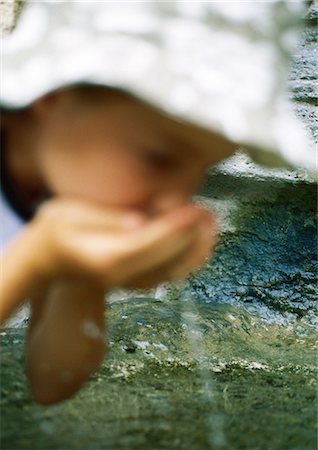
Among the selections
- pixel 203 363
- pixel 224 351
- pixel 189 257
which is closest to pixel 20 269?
pixel 189 257

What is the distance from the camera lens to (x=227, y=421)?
1.55 meters

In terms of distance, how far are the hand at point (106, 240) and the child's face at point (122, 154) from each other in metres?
0.03

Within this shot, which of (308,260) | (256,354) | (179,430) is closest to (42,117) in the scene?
(179,430)

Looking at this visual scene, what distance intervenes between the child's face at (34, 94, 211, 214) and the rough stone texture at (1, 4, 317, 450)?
0.43 metres

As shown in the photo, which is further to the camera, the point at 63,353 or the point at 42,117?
the point at 63,353

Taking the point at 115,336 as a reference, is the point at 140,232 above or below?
above

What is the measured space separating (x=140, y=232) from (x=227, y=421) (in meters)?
0.58

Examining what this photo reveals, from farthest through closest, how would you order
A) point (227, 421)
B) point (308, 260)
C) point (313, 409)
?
point (308, 260) < point (313, 409) < point (227, 421)

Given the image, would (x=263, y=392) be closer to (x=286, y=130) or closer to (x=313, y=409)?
(x=313, y=409)

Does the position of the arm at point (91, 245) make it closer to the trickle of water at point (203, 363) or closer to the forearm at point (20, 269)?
the forearm at point (20, 269)

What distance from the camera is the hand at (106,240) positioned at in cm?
108

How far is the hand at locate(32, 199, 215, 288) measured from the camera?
108 cm

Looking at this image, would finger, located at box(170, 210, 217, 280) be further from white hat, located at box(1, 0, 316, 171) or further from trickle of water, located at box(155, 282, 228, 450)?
trickle of water, located at box(155, 282, 228, 450)

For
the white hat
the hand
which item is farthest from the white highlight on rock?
the white hat
